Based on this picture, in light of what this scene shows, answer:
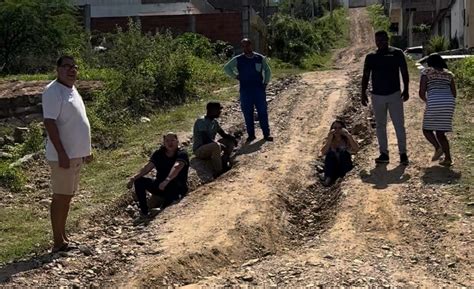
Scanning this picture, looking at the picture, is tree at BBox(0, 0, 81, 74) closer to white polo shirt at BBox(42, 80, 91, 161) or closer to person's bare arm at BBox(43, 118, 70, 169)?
white polo shirt at BBox(42, 80, 91, 161)

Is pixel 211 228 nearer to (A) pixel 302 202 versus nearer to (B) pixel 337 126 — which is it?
(A) pixel 302 202

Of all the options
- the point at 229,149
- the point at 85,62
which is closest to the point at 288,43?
the point at 85,62

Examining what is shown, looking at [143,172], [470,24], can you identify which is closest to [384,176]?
[143,172]

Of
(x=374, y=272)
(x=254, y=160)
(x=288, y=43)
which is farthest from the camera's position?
(x=288, y=43)

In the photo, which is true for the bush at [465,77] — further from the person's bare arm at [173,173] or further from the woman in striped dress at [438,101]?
the person's bare arm at [173,173]

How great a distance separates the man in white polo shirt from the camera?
5.91 meters

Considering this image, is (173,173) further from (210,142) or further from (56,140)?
(56,140)

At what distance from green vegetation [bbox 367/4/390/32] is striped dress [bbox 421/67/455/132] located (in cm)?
4463

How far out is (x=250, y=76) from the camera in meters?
10.6

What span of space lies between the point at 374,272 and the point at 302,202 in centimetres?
279

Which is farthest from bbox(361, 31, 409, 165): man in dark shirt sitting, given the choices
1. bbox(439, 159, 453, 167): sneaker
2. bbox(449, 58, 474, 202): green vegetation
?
bbox(449, 58, 474, 202): green vegetation

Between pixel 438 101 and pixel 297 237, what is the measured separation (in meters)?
2.83

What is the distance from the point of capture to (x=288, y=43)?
30.3 metres

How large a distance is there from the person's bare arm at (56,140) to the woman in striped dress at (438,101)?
4.64 meters
